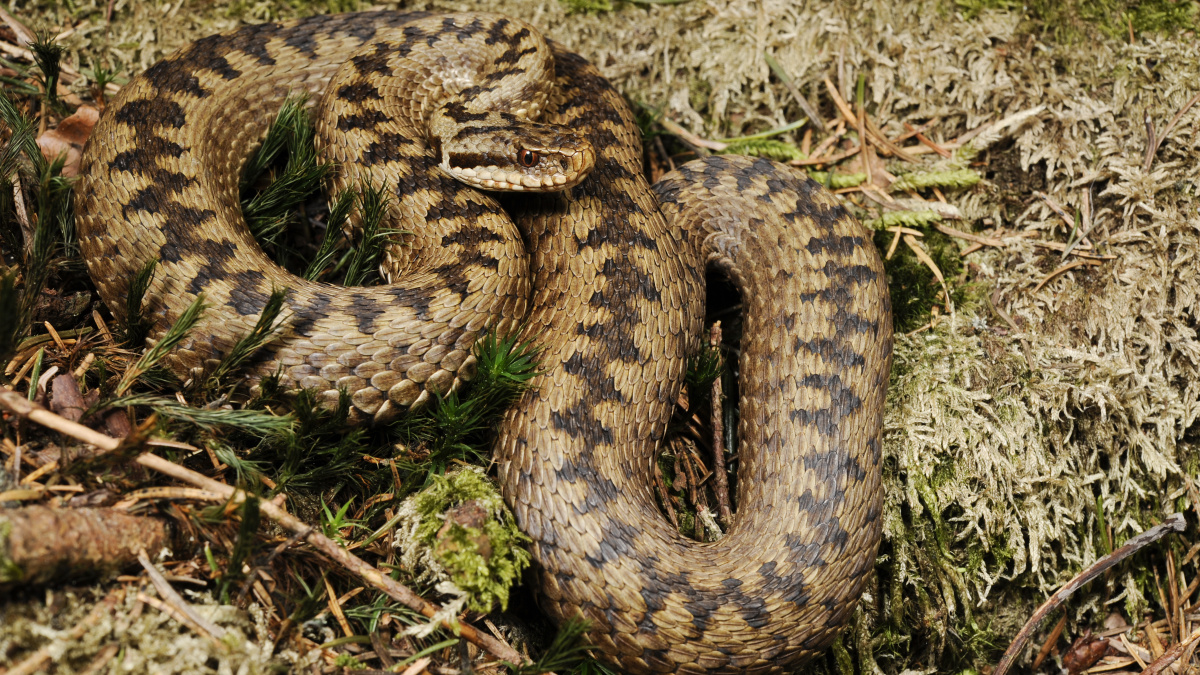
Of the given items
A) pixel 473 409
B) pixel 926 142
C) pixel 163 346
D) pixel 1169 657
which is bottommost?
pixel 1169 657

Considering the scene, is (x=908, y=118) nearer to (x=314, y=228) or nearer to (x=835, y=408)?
(x=835, y=408)

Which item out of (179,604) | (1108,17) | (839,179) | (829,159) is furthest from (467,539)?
(1108,17)

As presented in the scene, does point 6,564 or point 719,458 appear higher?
point 6,564

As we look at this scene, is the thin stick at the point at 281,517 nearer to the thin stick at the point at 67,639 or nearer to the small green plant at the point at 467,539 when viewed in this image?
the small green plant at the point at 467,539

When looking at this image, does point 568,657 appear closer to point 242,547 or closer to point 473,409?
point 473,409

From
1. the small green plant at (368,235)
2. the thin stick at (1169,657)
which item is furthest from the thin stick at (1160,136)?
the small green plant at (368,235)

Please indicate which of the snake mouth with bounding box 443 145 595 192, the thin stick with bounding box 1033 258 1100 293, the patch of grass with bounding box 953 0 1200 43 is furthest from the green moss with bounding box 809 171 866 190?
the snake mouth with bounding box 443 145 595 192
